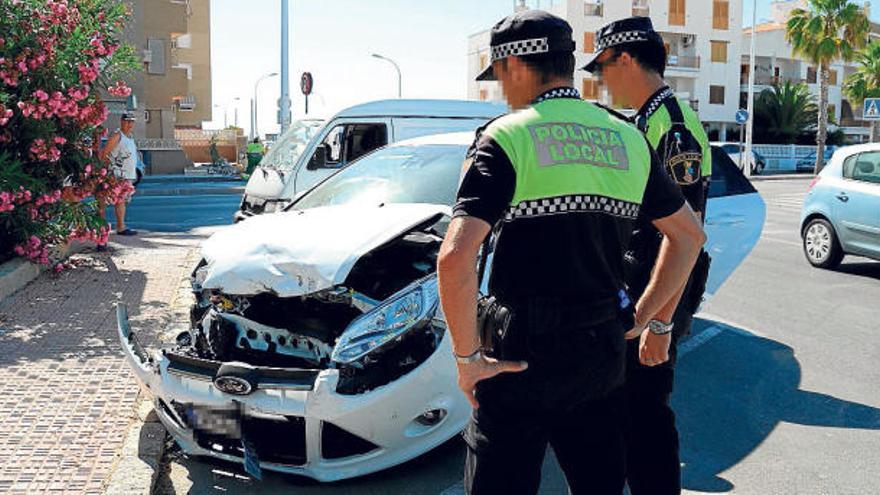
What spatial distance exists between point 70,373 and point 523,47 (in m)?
4.34

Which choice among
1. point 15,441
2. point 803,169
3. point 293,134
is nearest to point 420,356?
point 15,441

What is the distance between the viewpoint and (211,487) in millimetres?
4141

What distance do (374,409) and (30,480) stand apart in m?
1.61

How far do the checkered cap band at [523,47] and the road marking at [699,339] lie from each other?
4681 mm

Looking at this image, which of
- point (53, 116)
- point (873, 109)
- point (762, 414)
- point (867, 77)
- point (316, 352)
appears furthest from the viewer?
point (867, 77)

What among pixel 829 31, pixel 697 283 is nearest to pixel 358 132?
pixel 697 283

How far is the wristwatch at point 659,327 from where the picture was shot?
286 cm

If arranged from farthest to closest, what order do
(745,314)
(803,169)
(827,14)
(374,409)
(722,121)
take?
(722,121) → (803,169) → (827,14) → (745,314) → (374,409)

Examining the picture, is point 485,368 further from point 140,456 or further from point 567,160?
point 140,456

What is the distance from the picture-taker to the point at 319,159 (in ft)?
33.7

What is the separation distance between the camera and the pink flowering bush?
322 inches

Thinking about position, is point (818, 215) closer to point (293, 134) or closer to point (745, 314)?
point (745, 314)

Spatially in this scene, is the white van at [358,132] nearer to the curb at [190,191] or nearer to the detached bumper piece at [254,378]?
the detached bumper piece at [254,378]

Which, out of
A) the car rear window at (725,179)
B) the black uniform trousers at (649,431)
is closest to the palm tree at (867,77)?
the car rear window at (725,179)
